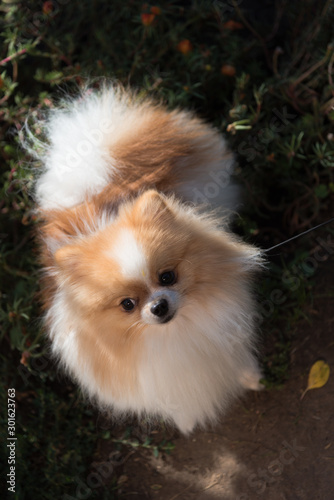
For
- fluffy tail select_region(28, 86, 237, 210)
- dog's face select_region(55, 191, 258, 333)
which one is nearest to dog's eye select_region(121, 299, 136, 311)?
dog's face select_region(55, 191, 258, 333)

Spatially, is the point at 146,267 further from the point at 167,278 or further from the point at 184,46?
the point at 184,46

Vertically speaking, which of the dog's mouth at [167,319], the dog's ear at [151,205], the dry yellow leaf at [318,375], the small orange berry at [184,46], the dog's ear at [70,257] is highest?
the small orange berry at [184,46]

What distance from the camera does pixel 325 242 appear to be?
8.64 feet

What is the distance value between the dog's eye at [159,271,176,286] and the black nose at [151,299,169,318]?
81 millimetres

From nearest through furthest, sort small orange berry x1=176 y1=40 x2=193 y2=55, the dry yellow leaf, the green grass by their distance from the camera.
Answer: the dry yellow leaf → the green grass → small orange berry x1=176 y1=40 x2=193 y2=55

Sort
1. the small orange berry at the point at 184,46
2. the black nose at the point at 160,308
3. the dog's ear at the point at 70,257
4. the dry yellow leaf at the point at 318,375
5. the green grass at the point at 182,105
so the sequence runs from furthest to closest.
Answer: the small orange berry at the point at 184,46
the green grass at the point at 182,105
the dry yellow leaf at the point at 318,375
the dog's ear at the point at 70,257
the black nose at the point at 160,308

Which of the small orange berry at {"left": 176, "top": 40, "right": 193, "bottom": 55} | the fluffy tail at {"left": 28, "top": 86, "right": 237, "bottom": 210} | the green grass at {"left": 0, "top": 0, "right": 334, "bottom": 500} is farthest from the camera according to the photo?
the small orange berry at {"left": 176, "top": 40, "right": 193, "bottom": 55}

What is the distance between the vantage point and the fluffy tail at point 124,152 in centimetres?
203

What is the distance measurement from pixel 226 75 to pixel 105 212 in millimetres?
1530

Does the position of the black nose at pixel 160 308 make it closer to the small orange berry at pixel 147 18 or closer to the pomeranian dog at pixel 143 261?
the pomeranian dog at pixel 143 261

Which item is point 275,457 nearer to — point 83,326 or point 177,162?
point 83,326

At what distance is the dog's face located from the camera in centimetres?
159

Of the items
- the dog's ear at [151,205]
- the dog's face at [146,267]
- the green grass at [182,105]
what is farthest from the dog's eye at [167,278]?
the green grass at [182,105]

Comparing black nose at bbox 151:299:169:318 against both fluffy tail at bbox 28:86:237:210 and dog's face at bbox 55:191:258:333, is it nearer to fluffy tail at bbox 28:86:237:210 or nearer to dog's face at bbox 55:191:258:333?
dog's face at bbox 55:191:258:333
